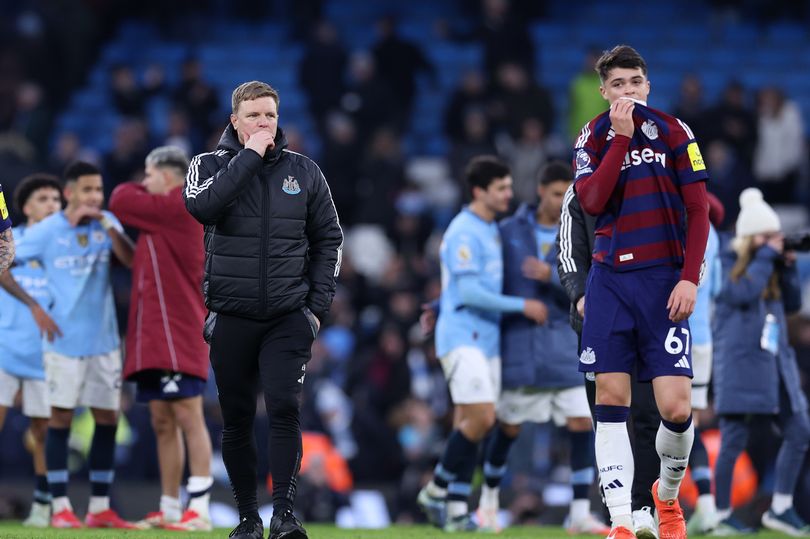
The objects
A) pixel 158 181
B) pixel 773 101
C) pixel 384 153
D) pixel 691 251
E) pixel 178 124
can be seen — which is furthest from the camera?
pixel 178 124

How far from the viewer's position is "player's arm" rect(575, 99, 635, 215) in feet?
23.7

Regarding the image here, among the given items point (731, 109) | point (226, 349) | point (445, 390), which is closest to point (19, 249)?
point (226, 349)

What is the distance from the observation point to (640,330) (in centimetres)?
732

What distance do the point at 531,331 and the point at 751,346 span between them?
1639 mm

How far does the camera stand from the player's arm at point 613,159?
7.21 meters

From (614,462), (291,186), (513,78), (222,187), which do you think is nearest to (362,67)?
(513,78)

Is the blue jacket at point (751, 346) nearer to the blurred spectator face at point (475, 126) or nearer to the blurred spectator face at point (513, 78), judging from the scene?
the blurred spectator face at point (475, 126)

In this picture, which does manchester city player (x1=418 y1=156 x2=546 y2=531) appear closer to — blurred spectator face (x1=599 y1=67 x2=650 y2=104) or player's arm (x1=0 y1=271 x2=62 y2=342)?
player's arm (x1=0 y1=271 x2=62 y2=342)

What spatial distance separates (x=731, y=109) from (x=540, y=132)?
2.46m

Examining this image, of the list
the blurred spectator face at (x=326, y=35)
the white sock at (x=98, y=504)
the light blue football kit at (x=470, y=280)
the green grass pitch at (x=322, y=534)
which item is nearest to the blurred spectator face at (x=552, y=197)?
the light blue football kit at (x=470, y=280)

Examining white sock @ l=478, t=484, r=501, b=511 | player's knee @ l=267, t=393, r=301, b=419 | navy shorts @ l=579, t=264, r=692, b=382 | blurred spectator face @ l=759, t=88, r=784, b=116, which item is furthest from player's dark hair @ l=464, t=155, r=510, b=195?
blurred spectator face @ l=759, t=88, r=784, b=116

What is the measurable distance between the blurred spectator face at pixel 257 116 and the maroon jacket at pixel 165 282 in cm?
234

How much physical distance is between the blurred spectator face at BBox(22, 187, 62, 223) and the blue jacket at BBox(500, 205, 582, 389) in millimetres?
3370

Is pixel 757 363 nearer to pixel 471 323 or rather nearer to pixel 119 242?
pixel 471 323
